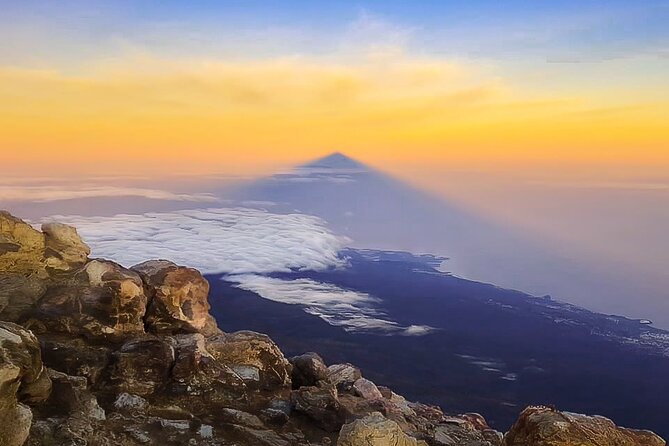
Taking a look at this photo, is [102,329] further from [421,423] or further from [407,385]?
[407,385]

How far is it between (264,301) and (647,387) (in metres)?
122

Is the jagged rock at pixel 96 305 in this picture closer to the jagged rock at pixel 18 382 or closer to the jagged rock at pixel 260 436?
the jagged rock at pixel 18 382

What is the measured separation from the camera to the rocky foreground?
65.1ft

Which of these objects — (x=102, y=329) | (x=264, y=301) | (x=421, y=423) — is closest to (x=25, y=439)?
(x=102, y=329)

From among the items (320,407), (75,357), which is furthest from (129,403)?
(320,407)

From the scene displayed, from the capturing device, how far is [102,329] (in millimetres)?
25906

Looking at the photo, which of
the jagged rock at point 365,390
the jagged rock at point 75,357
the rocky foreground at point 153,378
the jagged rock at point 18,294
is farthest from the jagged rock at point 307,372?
the jagged rock at point 18,294

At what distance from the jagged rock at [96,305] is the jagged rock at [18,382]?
505 cm

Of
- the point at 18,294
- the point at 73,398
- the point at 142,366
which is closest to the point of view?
the point at 73,398

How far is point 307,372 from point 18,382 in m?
14.5

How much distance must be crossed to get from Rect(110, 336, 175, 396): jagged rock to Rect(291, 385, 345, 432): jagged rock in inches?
230

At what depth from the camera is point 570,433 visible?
20219 millimetres

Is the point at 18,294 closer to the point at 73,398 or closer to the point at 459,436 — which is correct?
the point at 73,398

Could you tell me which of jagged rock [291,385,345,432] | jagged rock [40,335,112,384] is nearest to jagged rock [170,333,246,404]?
jagged rock [291,385,345,432]
